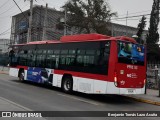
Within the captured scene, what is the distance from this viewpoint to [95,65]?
55.4 feet

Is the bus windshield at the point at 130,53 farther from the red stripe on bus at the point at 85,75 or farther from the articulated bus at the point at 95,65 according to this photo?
the red stripe on bus at the point at 85,75

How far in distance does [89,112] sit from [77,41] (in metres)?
7.22

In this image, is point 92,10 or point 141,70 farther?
point 92,10

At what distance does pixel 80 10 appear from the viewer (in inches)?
1996

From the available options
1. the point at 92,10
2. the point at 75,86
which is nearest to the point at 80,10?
the point at 92,10

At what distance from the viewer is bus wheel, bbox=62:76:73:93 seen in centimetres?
1892

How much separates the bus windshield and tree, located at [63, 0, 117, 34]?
105 ft

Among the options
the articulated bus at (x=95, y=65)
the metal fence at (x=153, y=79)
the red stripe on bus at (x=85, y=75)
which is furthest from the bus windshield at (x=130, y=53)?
the metal fence at (x=153, y=79)

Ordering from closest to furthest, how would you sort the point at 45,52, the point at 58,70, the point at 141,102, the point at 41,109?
the point at 41,109
the point at 141,102
the point at 58,70
the point at 45,52

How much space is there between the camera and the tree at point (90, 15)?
162 ft

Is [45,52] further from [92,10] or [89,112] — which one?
[92,10]

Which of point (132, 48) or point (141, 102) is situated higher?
point (132, 48)

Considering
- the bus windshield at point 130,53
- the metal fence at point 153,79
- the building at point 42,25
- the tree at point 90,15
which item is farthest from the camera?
the building at point 42,25

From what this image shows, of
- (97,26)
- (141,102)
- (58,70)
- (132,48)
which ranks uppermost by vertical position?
(97,26)
